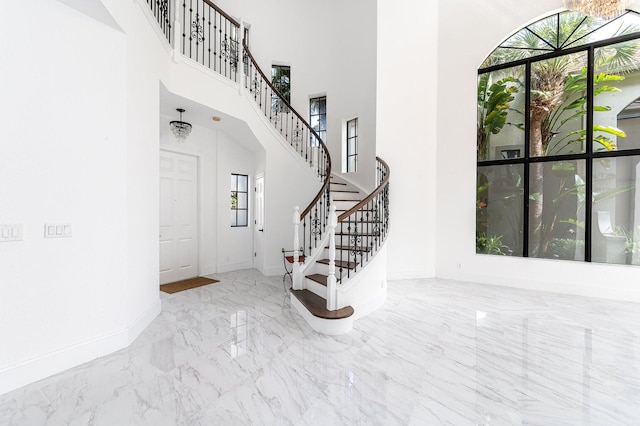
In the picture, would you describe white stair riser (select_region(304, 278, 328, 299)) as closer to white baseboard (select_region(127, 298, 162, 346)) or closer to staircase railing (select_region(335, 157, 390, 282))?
staircase railing (select_region(335, 157, 390, 282))

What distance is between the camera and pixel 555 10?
470 centimetres

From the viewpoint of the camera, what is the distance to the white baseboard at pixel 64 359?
202cm

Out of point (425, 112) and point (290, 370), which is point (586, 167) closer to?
point (425, 112)

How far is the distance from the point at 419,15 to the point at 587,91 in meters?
3.29

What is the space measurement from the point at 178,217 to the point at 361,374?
14.2 feet

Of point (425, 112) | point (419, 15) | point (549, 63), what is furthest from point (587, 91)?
point (419, 15)

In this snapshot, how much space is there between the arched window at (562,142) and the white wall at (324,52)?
242 cm

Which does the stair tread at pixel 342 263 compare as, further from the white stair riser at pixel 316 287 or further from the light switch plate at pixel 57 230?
the light switch plate at pixel 57 230

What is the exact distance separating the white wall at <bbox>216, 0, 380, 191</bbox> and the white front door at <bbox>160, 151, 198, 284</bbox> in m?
3.34

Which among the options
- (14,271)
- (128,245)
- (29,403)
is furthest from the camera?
(128,245)

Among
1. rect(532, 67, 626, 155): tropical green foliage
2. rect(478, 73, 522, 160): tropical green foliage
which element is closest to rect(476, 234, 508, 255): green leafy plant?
rect(478, 73, 522, 160): tropical green foliage

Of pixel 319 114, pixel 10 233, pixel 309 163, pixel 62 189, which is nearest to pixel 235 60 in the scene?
pixel 309 163

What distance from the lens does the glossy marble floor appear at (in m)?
1.80

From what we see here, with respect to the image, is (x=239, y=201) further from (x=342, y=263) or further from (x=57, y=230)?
(x=57, y=230)
